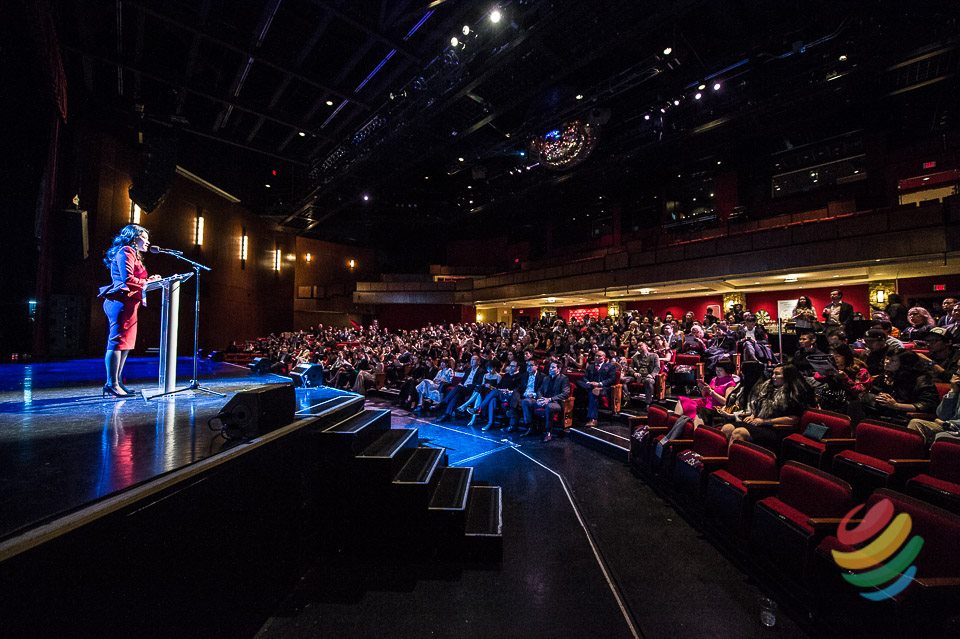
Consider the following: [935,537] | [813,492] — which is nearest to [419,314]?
[813,492]

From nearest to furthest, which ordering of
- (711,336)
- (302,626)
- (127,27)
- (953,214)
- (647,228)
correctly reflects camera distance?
1. (302,626)
2. (127,27)
3. (953,214)
4. (711,336)
5. (647,228)

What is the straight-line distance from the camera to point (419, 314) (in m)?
20.2

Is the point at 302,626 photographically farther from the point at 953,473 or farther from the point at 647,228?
the point at 647,228

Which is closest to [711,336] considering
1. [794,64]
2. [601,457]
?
[601,457]

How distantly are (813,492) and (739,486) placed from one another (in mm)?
437

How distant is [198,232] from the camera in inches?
464

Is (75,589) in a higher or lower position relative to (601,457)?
higher

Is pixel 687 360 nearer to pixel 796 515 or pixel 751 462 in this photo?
pixel 751 462

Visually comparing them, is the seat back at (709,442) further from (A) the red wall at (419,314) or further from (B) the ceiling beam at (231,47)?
(A) the red wall at (419,314)

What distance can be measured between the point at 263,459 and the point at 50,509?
931mm

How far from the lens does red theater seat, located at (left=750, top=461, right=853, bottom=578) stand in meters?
1.92

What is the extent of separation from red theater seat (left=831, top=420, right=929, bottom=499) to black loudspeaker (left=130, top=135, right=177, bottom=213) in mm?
11545

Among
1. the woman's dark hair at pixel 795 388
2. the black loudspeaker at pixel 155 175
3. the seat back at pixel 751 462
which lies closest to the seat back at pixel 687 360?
the woman's dark hair at pixel 795 388

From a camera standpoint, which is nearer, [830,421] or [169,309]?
[830,421]
